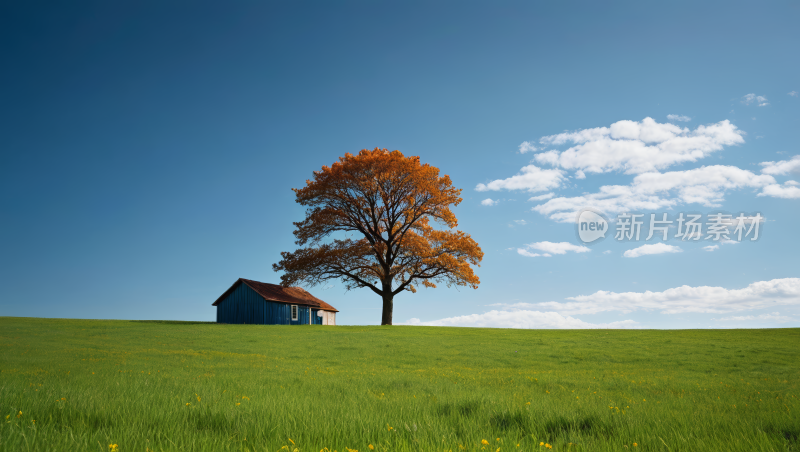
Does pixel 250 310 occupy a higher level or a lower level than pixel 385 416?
lower

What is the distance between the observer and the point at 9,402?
544 centimetres

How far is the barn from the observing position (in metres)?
44.3

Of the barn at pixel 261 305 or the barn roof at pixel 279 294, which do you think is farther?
the barn roof at pixel 279 294

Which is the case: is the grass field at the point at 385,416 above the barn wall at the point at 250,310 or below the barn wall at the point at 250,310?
above

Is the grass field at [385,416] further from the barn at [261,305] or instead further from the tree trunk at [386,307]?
the barn at [261,305]

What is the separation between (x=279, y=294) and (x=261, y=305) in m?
3.31

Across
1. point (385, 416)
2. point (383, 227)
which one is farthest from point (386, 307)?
point (385, 416)

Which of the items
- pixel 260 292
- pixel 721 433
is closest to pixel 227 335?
pixel 260 292

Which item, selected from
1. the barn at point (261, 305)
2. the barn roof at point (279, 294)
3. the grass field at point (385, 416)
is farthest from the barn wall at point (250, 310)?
the grass field at point (385, 416)

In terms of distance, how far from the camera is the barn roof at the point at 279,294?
4484 cm

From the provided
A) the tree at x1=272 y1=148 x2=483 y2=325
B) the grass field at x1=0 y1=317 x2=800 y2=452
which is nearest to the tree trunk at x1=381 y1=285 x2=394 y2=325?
the tree at x1=272 y1=148 x2=483 y2=325

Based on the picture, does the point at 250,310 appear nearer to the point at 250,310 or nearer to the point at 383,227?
the point at 250,310

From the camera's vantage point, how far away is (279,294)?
47.4 meters

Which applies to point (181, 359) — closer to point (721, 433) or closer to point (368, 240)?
point (721, 433)
